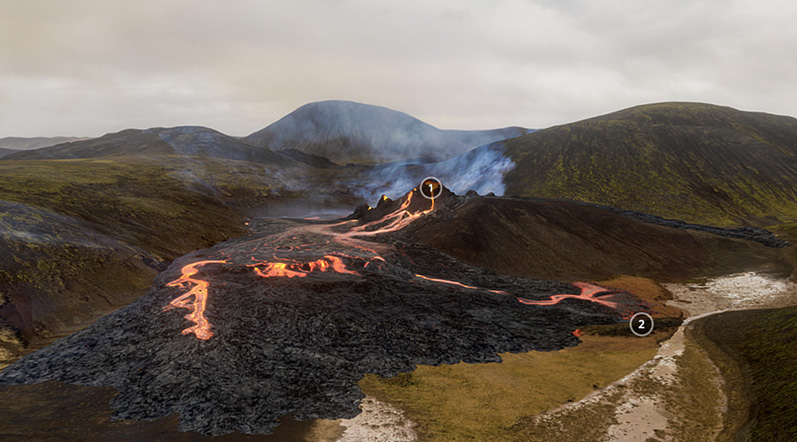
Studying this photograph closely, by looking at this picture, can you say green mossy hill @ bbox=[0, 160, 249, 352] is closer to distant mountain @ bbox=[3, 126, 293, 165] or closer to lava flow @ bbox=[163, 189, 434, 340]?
lava flow @ bbox=[163, 189, 434, 340]

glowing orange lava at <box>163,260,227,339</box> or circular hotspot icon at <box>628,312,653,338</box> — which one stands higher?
glowing orange lava at <box>163,260,227,339</box>

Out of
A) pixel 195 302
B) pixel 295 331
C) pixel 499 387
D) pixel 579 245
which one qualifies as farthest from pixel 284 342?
pixel 579 245

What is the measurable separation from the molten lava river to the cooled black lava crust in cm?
8

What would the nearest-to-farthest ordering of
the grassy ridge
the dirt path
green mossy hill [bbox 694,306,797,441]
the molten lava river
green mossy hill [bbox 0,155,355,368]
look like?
green mossy hill [bbox 694,306,797,441] → the dirt path → the grassy ridge → the molten lava river → green mossy hill [bbox 0,155,355,368]

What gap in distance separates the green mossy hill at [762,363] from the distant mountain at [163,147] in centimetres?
13673

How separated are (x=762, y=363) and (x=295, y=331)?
2336 cm

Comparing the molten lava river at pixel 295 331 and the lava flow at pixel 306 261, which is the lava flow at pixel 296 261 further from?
the molten lava river at pixel 295 331

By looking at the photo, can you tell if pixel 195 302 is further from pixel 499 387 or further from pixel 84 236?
pixel 499 387

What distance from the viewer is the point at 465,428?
1485 cm

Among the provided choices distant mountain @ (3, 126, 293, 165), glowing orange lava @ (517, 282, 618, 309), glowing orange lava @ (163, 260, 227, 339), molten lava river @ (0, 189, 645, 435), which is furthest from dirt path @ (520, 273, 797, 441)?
distant mountain @ (3, 126, 293, 165)

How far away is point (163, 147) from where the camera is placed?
131m

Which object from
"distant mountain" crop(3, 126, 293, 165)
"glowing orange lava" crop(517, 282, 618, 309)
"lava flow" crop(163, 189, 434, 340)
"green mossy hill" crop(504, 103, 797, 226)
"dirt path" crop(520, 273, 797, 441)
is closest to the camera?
"dirt path" crop(520, 273, 797, 441)

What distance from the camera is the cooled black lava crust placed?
16.9 m

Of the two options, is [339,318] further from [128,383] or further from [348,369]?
[128,383]
